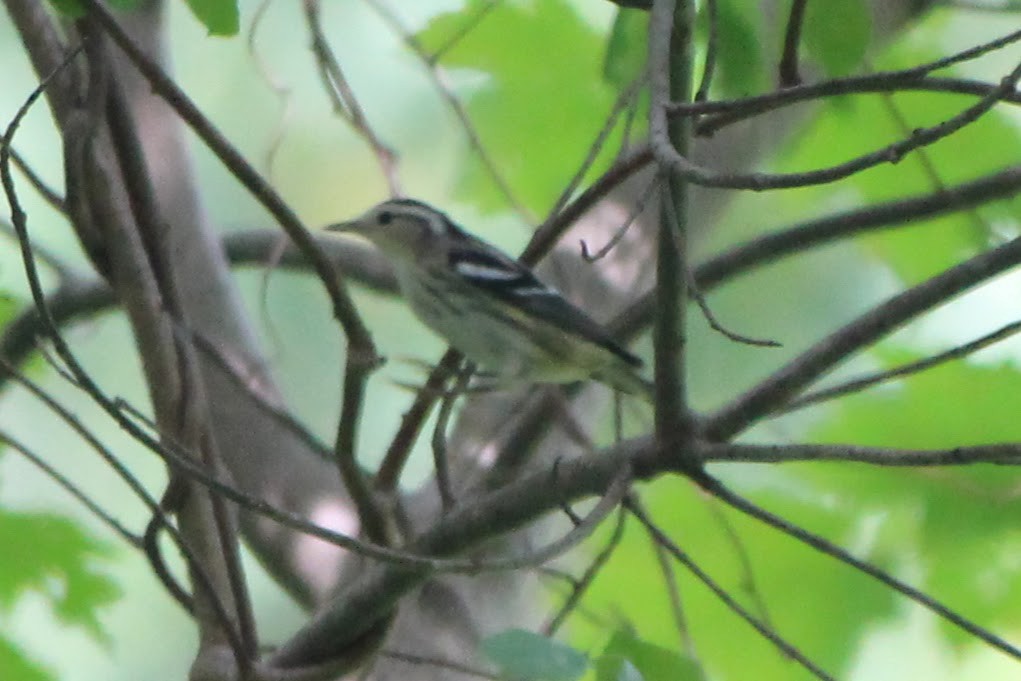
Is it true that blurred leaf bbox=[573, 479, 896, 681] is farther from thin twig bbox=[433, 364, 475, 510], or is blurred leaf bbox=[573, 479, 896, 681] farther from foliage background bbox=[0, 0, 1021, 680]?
thin twig bbox=[433, 364, 475, 510]

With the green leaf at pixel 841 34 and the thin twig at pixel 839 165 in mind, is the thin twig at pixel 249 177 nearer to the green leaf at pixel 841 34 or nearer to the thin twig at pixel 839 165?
the thin twig at pixel 839 165

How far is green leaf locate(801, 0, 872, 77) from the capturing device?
1354 mm

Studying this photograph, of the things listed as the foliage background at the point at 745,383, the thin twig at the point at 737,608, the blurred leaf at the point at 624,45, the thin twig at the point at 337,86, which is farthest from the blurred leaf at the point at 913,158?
the thin twig at the point at 737,608

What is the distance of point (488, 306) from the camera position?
7.70 feet

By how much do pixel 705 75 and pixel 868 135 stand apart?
4.29 ft

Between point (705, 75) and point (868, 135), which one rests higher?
point (868, 135)

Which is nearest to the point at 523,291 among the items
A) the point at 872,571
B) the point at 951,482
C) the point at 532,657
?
the point at 951,482

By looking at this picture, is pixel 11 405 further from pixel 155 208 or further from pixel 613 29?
pixel 613 29

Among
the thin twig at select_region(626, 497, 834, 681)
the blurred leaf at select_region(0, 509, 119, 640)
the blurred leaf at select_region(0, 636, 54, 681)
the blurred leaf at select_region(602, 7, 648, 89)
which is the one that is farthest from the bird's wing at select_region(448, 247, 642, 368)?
the blurred leaf at select_region(0, 636, 54, 681)

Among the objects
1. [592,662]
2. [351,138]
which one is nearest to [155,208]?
[592,662]

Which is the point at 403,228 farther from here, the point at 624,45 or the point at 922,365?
the point at 922,365

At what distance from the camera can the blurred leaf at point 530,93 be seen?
248 cm

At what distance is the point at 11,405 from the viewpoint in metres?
3.74

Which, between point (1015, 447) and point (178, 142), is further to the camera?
point (178, 142)
